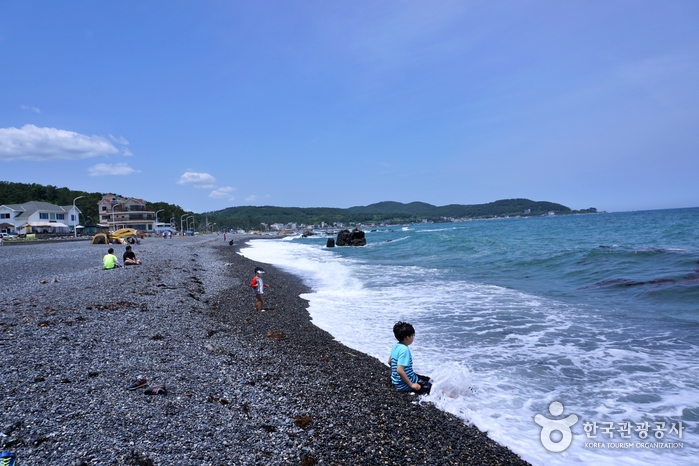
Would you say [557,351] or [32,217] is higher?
[32,217]

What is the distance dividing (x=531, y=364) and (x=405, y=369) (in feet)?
10.0

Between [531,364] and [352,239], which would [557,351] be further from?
[352,239]

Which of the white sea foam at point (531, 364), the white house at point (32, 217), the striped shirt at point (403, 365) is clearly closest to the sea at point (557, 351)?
the white sea foam at point (531, 364)

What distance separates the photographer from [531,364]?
23.4ft

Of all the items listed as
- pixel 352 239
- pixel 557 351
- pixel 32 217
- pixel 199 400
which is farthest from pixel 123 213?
pixel 557 351

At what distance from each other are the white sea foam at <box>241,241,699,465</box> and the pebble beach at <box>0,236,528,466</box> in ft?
2.06

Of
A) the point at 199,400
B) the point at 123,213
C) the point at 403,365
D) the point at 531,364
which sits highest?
the point at 123,213

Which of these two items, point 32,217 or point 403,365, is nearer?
point 403,365

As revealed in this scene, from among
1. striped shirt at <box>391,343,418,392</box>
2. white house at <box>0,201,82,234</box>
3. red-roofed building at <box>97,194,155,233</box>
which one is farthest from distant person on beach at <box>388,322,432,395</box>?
red-roofed building at <box>97,194,155,233</box>

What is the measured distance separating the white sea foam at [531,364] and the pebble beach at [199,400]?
63 centimetres

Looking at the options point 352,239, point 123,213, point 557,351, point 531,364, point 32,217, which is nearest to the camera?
point 531,364

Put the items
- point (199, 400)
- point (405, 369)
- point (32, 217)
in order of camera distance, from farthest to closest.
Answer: point (32, 217) < point (405, 369) < point (199, 400)

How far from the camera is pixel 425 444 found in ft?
14.0

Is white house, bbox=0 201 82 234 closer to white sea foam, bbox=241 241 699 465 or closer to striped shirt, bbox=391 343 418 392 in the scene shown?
white sea foam, bbox=241 241 699 465
